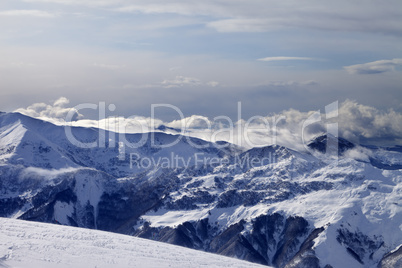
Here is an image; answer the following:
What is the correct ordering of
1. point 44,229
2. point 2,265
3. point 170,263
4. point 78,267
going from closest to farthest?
point 2,265, point 78,267, point 170,263, point 44,229

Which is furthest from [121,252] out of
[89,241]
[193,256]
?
[193,256]

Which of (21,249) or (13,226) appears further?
(13,226)

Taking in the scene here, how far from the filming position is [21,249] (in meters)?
172

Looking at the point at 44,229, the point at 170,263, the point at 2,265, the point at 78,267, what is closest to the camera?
the point at 2,265

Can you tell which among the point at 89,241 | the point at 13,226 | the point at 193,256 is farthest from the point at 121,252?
the point at 13,226

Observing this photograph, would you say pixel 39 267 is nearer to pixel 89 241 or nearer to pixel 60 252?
pixel 60 252

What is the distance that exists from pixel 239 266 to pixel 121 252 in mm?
38758

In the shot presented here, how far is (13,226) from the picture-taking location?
196125 millimetres

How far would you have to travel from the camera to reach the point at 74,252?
586ft

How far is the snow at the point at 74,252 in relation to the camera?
167750 mm

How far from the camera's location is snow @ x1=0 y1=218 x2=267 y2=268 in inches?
6604

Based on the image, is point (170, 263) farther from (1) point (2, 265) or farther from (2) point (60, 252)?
(1) point (2, 265)

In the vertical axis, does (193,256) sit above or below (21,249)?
below

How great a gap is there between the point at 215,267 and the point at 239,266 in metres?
10.6
